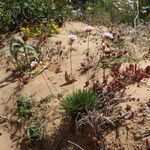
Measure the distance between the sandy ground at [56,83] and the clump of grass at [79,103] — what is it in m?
0.37

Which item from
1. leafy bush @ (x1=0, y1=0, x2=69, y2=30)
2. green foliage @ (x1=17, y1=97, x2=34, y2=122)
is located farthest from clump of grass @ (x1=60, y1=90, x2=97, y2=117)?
leafy bush @ (x1=0, y1=0, x2=69, y2=30)

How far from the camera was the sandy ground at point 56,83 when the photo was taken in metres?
6.38

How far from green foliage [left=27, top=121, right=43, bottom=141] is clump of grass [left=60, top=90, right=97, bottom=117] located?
49 cm

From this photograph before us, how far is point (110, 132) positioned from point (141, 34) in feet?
10.2

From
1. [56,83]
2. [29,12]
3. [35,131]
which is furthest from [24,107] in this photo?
[29,12]

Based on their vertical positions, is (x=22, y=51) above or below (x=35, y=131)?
above

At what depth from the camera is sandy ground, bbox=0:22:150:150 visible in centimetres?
638

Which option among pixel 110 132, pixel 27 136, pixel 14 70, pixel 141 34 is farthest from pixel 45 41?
pixel 110 132

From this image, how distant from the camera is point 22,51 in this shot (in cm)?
804

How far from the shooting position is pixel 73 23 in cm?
931

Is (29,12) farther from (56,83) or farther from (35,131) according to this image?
(35,131)

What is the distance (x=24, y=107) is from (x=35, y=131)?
1.99 feet

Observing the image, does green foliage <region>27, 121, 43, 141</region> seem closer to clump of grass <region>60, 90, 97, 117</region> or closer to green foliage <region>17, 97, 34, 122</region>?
green foliage <region>17, 97, 34, 122</region>

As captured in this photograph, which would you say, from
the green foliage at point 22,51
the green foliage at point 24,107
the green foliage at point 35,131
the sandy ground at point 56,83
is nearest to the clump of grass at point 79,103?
the sandy ground at point 56,83
